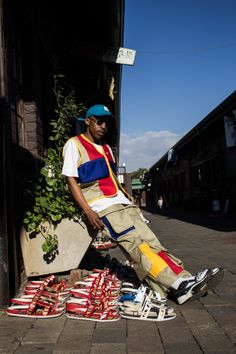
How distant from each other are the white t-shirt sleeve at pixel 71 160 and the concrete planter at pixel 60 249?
0.66m

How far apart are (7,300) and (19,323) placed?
37 cm

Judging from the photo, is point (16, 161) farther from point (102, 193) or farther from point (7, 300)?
point (7, 300)

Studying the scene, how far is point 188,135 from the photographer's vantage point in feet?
74.3

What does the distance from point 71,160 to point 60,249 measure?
3.17 feet

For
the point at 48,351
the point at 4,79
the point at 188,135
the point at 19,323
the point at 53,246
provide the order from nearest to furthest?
the point at 48,351 < the point at 19,323 < the point at 4,79 < the point at 53,246 < the point at 188,135

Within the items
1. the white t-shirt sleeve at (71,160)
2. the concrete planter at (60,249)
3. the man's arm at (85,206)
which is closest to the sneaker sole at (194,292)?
the man's arm at (85,206)

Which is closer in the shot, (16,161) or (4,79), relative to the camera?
(4,79)

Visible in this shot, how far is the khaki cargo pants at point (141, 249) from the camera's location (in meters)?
3.48

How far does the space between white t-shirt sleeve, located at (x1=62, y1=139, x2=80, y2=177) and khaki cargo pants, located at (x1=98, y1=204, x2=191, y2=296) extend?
44 cm

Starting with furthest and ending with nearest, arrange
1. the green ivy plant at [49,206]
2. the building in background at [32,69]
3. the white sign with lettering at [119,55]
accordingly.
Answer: the white sign with lettering at [119,55], the green ivy plant at [49,206], the building in background at [32,69]

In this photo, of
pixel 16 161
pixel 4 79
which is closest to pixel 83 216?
pixel 16 161

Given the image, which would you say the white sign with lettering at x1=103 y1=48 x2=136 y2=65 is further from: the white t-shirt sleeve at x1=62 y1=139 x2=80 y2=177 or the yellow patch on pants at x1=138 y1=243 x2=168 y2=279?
the yellow patch on pants at x1=138 y1=243 x2=168 y2=279

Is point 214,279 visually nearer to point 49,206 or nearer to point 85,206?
point 85,206

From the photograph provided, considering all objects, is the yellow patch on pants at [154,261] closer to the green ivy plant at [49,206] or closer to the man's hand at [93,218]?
the man's hand at [93,218]
